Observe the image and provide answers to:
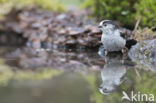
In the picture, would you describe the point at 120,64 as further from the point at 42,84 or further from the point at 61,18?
the point at 61,18

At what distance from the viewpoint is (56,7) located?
10664 mm

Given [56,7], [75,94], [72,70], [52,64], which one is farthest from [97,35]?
[56,7]

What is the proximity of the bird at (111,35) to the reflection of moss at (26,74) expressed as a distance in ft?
4.07

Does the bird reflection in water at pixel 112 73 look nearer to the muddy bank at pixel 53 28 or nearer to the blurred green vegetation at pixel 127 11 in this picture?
the muddy bank at pixel 53 28

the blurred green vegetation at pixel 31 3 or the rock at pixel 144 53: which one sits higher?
the blurred green vegetation at pixel 31 3

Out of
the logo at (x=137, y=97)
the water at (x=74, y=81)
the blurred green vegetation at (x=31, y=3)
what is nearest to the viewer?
the logo at (x=137, y=97)

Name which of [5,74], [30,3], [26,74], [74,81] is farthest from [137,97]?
[30,3]

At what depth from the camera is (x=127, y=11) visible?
7223 mm

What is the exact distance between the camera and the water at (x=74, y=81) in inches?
109

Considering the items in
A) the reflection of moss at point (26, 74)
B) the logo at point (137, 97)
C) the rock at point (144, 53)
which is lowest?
the rock at point (144, 53)

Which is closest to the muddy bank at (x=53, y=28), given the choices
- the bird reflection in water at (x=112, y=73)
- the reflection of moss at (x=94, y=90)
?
the bird reflection in water at (x=112, y=73)

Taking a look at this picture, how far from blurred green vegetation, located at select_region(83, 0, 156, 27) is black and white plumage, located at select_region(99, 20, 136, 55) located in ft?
5.54

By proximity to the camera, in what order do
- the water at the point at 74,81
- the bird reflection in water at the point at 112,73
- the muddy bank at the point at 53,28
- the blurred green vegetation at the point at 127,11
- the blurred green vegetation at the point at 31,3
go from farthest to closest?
the blurred green vegetation at the point at 31,3 < the muddy bank at the point at 53,28 < the blurred green vegetation at the point at 127,11 < the bird reflection in water at the point at 112,73 < the water at the point at 74,81

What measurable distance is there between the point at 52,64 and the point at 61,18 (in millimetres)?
3588
